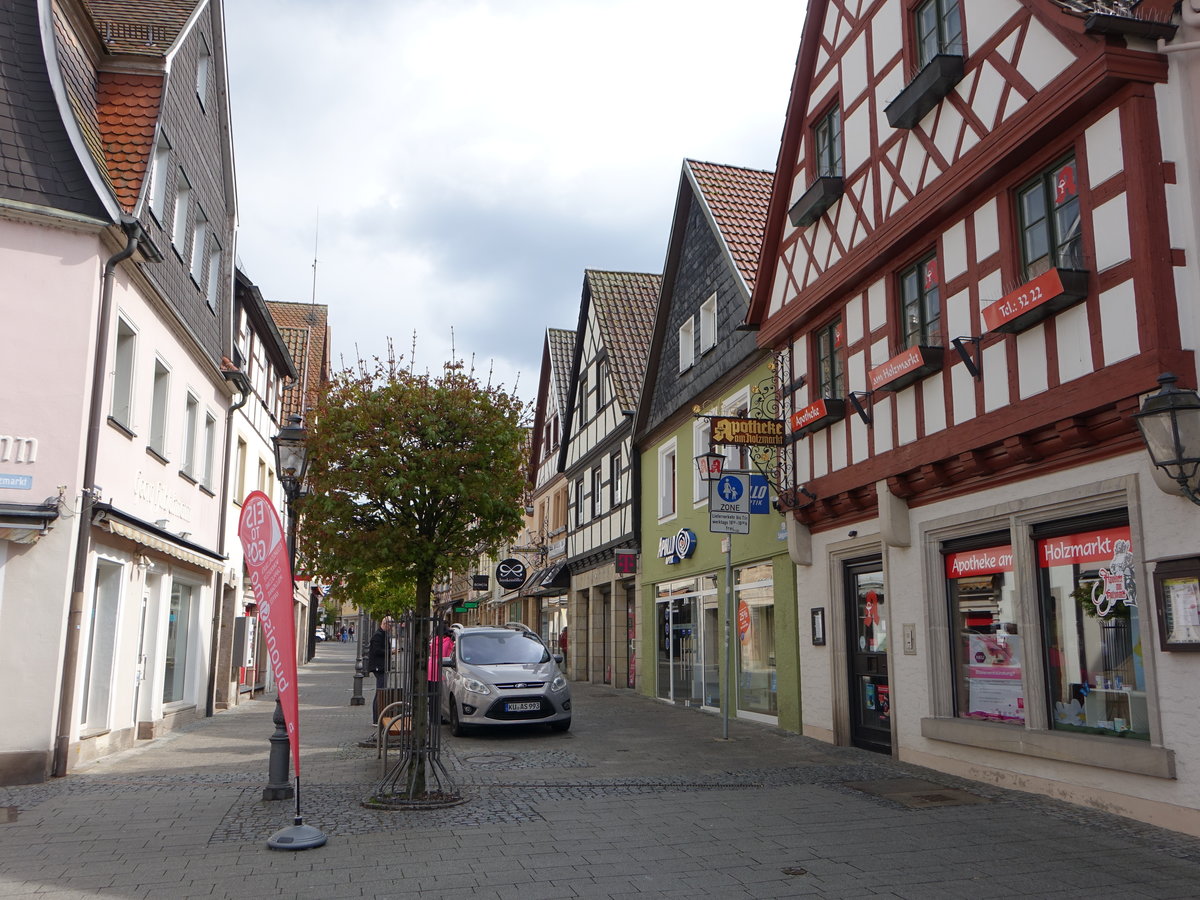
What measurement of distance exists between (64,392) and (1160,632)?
10.7 meters

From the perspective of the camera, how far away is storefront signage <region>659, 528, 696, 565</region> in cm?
1869

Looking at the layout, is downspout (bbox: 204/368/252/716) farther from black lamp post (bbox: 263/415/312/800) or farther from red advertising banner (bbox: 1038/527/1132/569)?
red advertising banner (bbox: 1038/527/1132/569)

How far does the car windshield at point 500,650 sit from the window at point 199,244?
7.30 m

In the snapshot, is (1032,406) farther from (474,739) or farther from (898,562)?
(474,739)

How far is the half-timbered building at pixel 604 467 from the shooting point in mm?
24016

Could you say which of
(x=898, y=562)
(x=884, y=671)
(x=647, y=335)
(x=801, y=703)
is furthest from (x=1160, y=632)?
(x=647, y=335)

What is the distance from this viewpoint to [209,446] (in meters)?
18.0

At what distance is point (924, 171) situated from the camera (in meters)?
10.5

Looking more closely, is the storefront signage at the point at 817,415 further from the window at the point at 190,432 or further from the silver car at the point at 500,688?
the window at the point at 190,432

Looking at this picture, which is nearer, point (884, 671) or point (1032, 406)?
point (1032, 406)

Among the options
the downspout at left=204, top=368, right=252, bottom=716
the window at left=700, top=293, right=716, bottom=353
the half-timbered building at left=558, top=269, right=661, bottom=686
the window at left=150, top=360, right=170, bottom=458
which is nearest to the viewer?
the window at left=150, top=360, right=170, bottom=458

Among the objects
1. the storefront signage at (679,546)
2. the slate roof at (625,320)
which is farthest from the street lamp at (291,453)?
the slate roof at (625,320)

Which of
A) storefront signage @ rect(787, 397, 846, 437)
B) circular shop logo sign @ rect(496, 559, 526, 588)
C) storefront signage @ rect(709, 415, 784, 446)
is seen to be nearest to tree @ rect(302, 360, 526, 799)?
storefront signage @ rect(709, 415, 784, 446)

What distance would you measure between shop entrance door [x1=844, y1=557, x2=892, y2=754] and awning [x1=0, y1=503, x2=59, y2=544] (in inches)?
368
